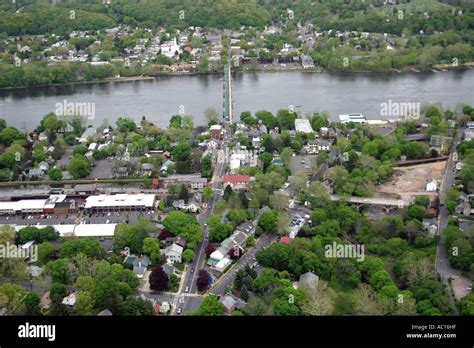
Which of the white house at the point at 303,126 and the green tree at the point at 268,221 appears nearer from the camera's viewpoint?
the green tree at the point at 268,221

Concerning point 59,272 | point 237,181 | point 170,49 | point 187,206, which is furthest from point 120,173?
point 170,49

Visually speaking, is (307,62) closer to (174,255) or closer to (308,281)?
(174,255)

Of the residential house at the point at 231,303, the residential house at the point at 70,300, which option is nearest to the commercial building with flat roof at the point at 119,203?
the residential house at the point at 70,300

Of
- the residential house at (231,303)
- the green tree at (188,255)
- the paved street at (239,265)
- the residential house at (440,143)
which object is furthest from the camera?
the residential house at (440,143)

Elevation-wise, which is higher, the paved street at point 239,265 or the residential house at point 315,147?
the residential house at point 315,147

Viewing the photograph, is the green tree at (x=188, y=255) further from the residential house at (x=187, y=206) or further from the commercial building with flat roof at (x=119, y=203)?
the commercial building with flat roof at (x=119, y=203)
